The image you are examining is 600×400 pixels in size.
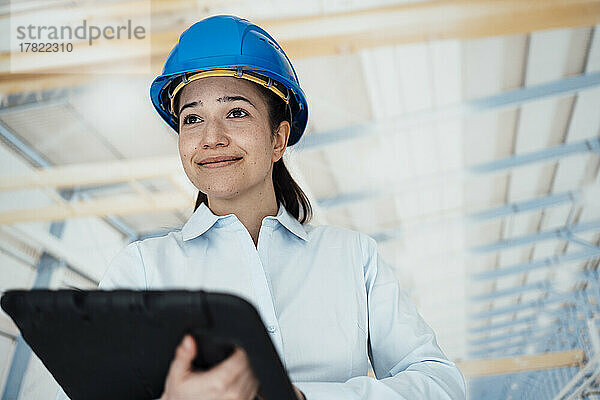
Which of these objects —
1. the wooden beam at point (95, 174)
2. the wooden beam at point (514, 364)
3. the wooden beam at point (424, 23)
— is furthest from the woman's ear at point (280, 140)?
the wooden beam at point (514, 364)

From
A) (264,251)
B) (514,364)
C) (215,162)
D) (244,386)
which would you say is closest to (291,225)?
(264,251)

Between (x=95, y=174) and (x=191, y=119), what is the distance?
2.40 meters

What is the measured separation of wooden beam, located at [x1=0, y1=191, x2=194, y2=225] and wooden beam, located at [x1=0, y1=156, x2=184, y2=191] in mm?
215

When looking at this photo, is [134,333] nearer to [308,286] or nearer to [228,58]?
[308,286]

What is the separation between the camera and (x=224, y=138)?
4.19ft

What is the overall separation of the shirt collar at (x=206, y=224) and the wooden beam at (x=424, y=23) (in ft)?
5.36

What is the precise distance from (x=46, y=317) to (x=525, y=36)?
132 inches

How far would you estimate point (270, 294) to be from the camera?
3.84ft

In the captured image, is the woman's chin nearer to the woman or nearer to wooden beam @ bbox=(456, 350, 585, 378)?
the woman

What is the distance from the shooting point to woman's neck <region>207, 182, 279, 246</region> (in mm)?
1341

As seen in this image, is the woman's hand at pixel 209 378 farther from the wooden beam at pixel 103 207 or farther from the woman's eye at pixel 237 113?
the wooden beam at pixel 103 207

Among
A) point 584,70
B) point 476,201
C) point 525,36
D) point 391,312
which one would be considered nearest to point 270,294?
point 391,312

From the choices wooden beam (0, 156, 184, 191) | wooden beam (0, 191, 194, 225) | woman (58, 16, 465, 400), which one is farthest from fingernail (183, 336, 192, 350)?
wooden beam (0, 191, 194, 225)

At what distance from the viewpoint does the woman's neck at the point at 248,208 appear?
1.34 meters
